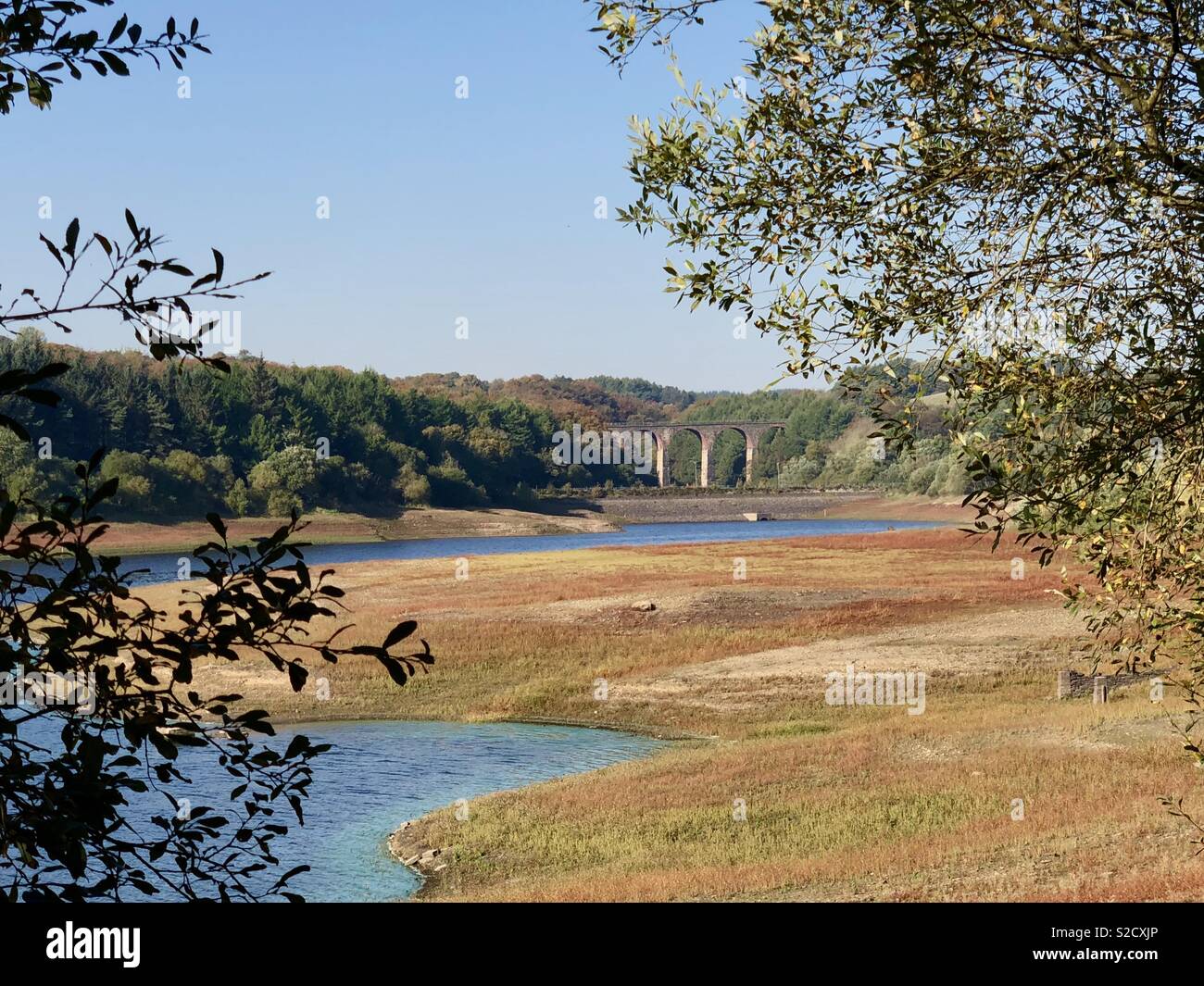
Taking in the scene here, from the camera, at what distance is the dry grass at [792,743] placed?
20094 millimetres

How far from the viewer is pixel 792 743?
33875mm

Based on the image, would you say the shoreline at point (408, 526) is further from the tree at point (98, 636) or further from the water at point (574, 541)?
the tree at point (98, 636)

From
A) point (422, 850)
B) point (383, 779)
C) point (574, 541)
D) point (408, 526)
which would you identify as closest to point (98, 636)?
point (422, 850)

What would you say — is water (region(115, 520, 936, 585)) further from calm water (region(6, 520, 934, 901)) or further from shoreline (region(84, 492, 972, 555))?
calm water (region(6, 520, 934, 901))

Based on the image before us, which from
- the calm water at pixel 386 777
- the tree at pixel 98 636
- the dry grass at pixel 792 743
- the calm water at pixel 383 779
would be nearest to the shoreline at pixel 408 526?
the dry grass at pixel 792 743

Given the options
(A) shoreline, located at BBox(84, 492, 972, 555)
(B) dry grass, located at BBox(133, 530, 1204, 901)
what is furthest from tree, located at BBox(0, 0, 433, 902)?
(A) shoreline, located at BBox(84, 492, 972, 555)

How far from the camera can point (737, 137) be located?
9.84m

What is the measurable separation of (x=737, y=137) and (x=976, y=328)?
2419mm

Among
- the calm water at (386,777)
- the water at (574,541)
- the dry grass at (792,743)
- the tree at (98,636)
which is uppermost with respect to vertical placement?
the tree at (98,636)

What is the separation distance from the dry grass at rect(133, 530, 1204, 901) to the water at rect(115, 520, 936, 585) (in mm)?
56998

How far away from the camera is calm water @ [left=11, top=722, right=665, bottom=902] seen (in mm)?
24547

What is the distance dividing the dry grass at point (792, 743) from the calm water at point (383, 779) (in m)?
1.42
